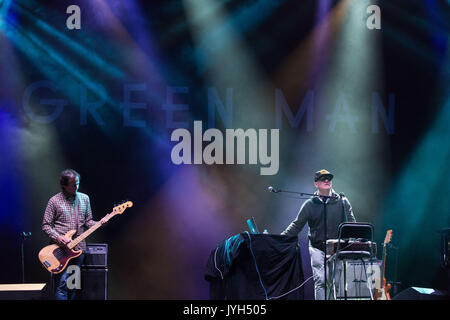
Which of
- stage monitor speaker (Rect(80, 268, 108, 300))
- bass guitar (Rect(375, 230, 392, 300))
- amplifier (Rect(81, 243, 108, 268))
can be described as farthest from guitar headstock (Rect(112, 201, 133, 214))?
bass guitar (Rect(375, 230, 392, 300))

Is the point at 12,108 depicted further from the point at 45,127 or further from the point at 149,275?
the point at 149,275

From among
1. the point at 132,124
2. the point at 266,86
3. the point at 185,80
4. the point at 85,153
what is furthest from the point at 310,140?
the point at 85,153

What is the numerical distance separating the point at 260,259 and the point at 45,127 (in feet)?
14.3

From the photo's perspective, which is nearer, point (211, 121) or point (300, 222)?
point (300, 222)

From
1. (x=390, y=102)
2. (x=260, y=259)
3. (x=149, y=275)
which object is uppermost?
(x=390, y=102)

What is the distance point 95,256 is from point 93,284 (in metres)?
0.39

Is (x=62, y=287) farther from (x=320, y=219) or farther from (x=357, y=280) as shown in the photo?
(x=357, y=280)

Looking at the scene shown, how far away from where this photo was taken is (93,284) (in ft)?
25.5

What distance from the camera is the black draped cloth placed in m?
6.96

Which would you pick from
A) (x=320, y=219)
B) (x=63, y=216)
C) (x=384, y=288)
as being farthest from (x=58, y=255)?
(x=384, y=288)

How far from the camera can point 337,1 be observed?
9.59 meters

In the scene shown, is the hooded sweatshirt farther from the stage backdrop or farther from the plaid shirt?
the plaid shirt

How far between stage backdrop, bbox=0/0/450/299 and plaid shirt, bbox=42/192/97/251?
1.19 metres

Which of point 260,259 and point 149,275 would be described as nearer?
point 260,259
